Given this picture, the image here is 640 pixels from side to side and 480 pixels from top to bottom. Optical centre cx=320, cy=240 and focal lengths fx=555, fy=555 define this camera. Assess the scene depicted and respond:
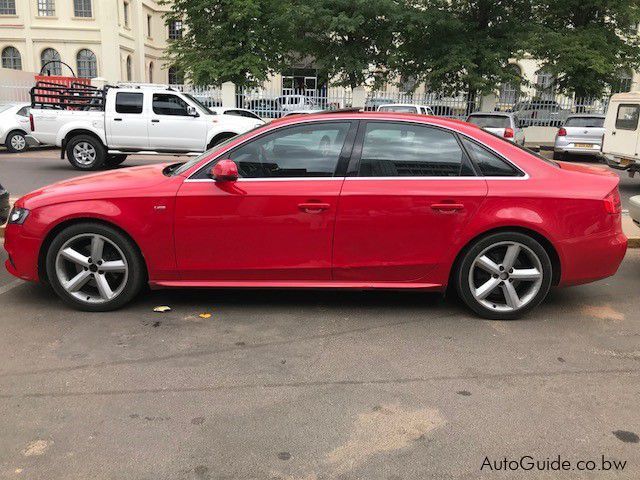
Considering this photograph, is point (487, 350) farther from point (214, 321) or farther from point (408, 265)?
point (214, 321)

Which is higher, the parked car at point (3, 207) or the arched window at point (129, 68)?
the arched window at point (129, 68)

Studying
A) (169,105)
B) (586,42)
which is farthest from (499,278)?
(586,42)

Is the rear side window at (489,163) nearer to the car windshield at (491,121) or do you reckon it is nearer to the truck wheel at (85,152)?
the truck wheel at (85,152)

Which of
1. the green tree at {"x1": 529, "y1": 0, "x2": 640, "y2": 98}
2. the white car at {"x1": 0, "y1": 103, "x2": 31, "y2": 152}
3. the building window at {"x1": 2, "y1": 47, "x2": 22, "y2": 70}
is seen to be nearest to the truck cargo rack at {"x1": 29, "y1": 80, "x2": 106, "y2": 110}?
the white car at {"x1": 0, "y1": 103, "x2": 31, "y2": 152}

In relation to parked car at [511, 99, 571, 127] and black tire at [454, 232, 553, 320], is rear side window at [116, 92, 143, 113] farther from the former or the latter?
parked car at [511, 99, 571, 127]

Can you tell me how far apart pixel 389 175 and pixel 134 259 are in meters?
2.07

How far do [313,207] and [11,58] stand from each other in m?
47.8

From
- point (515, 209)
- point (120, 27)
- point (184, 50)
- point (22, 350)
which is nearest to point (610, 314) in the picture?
point (515, 209)

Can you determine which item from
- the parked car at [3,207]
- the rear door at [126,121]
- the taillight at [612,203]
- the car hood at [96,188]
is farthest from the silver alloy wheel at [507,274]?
the rear door at [126,121]

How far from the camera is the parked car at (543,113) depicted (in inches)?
1001

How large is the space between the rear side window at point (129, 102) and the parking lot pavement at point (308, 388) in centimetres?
954

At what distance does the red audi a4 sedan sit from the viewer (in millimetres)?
4188

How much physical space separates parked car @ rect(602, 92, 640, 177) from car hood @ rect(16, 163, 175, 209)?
10.0m

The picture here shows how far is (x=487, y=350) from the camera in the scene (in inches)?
153
